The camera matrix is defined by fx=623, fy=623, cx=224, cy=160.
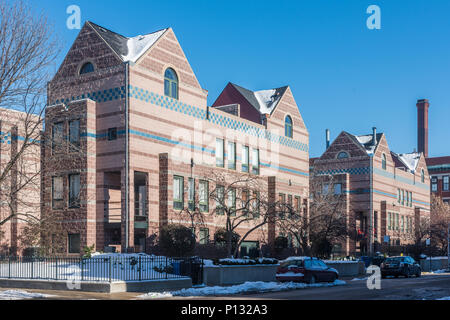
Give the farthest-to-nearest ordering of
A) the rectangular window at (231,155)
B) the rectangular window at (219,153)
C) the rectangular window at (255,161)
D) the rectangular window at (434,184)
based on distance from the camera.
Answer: the rectangular window at (434,184), the rectangular window at (255,161), the rectangular window at (231,155), the rectangular window at (219,153)

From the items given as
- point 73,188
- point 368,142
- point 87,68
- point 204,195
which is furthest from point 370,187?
point 73,188

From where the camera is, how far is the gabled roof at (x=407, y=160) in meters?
83.1

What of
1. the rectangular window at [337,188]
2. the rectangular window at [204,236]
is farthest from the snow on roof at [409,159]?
the rectangular window at [204,236]

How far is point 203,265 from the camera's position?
2884cm

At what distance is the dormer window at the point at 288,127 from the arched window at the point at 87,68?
19445mm

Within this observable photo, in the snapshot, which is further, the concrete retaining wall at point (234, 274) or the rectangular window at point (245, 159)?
the rectangular window at point (245, 159)

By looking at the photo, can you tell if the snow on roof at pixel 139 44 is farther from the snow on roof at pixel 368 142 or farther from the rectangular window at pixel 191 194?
the snow on roof at pixel 368 142

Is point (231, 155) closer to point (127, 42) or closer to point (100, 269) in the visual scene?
point (127, 42)

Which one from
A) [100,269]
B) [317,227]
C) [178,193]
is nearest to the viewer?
[100,269]

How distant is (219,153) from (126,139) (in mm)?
9613

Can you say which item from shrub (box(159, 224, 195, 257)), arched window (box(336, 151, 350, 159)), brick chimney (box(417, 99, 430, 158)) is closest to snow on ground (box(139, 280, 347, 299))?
shrub (box(159, 224, 195, 257))

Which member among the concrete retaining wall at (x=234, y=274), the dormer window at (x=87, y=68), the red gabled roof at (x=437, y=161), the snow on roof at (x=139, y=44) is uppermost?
the snow on roof at (x=139, y=44)

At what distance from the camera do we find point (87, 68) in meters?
38.0

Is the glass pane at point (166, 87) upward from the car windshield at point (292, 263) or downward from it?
upward
